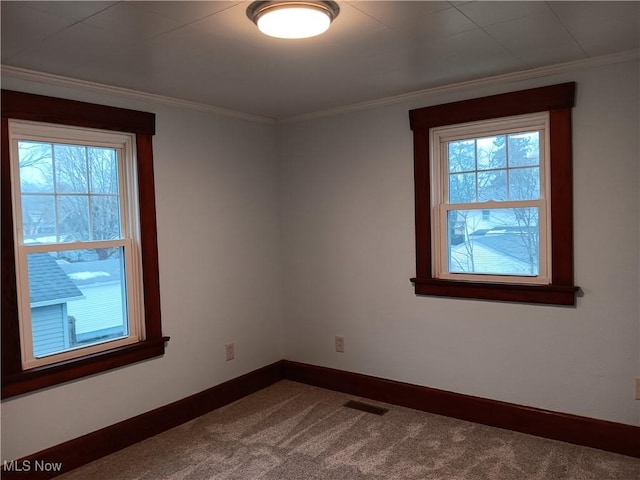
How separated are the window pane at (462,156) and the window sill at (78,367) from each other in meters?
2.26

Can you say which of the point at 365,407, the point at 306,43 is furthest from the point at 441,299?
the point at 306,43

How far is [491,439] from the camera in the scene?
302cm

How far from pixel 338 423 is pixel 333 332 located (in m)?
0.82

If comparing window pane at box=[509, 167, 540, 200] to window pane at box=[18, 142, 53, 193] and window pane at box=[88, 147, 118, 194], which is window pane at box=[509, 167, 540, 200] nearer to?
window pane at box=[88, 147, 118, 194]

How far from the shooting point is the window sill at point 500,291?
2939 millimetres

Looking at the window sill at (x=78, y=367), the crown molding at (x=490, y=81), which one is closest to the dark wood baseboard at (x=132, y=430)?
the window sill at (x=78, y=367)

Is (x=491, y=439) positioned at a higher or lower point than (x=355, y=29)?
lower

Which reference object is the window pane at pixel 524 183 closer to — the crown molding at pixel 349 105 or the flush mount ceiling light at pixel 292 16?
the crown molding at pixel 349 105

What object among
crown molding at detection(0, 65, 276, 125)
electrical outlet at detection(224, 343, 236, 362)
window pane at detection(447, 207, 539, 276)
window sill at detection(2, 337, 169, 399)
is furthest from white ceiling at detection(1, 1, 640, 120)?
electrical outlet at detection(224, 343, 236, 362)

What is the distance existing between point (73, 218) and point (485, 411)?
2823 millimetres

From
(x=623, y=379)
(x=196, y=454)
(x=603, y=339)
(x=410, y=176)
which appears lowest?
(x=196, y=454)

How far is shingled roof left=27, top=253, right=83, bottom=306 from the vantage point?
2.75 metres

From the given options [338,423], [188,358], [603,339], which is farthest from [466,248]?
[188,358]

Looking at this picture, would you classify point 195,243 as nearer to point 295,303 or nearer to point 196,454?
point 295,303
